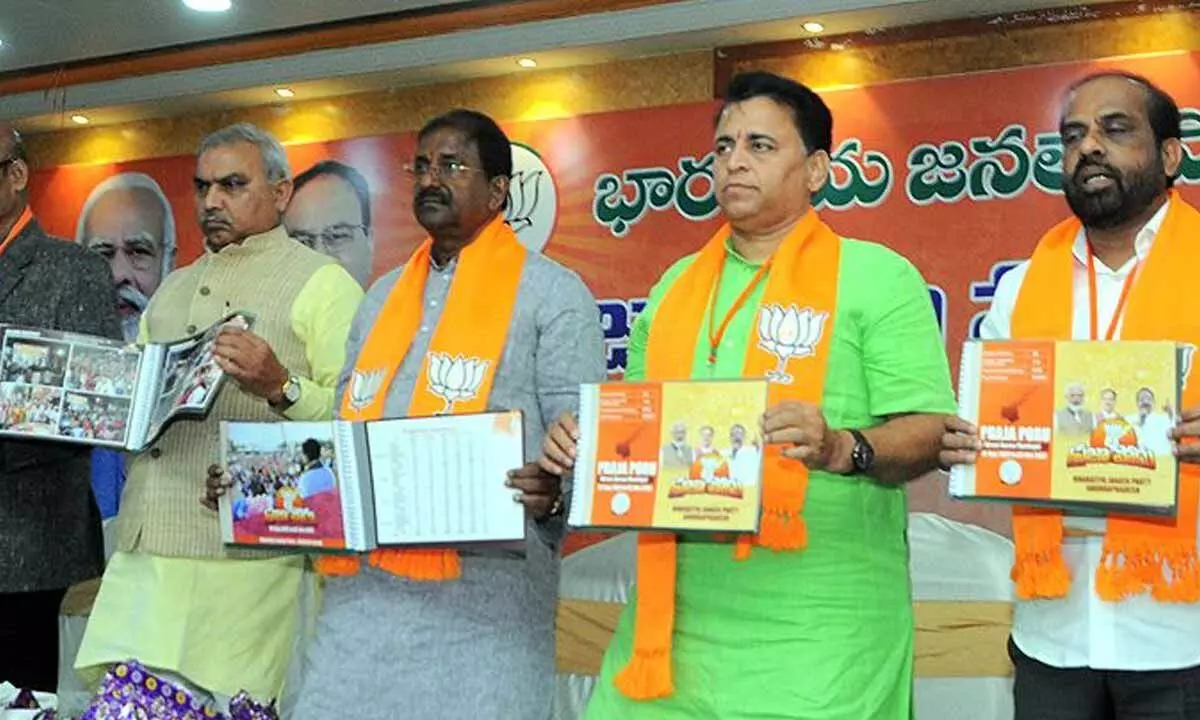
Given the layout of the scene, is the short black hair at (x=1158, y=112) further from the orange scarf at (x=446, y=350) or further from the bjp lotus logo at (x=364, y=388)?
the bjp lotus logo at (x=364, y=388)

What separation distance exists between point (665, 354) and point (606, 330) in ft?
11.9

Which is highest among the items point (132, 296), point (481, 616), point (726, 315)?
point (132, 296)

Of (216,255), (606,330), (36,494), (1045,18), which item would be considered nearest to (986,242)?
(1045,18)

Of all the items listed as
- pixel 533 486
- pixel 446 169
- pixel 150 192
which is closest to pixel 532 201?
pixel 150 192

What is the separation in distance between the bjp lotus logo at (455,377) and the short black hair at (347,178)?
13.7 ft

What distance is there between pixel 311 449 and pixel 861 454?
1028 mm

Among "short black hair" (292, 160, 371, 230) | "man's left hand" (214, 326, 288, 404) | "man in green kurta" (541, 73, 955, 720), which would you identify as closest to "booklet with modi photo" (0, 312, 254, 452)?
"man's left hand" (214, 326, 288, 404)

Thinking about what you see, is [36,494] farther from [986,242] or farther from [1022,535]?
[986,242]

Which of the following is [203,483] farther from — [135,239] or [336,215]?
[135,239]

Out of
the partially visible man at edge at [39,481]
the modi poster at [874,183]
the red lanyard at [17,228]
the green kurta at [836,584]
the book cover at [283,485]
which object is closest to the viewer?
the green kurta at [836,584]

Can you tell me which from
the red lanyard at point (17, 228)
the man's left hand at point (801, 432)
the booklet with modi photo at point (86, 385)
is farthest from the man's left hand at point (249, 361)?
the man's left hand at point (801, 432)

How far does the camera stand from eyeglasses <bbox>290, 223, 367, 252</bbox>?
22.8 feet

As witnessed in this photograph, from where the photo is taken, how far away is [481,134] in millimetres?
2969

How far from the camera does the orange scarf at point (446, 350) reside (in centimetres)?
275
